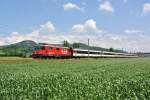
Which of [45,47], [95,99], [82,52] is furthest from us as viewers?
[82,52]

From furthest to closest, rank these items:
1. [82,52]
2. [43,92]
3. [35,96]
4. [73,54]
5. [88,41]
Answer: [88,41] → [82,52] → [73,54] → [43,92] → [35,96]

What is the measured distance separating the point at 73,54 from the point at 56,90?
66752 mm

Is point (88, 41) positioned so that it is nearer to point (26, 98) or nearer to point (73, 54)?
point (73, 54)

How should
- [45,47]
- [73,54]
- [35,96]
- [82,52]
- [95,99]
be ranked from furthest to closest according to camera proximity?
[82,52] < [73,54] < [45,47] < [35,96] < [95,99]

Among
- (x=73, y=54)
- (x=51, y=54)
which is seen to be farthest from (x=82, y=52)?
(x=51, y=54)

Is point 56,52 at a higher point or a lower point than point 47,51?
lower

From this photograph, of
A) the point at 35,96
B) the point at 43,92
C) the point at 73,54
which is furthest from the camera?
the point at 73,54

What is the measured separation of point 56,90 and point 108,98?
255 cm

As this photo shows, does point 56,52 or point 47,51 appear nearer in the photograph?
point 47,51

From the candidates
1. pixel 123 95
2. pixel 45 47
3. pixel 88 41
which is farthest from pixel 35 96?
pixel 88 41

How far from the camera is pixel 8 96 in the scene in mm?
11047

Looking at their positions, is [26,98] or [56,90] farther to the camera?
[56,90]

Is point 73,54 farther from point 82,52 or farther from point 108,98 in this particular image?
point 108,98

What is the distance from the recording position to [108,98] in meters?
10.0
